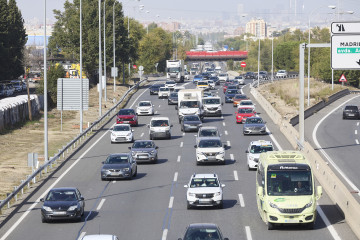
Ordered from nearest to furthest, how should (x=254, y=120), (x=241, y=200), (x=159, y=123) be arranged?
(x=241, y=200) → (x=159, y=123) → (x=254, y=120)

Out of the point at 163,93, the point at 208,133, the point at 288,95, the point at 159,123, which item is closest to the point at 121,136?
the point at 159,123

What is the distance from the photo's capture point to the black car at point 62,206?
92.7 ft

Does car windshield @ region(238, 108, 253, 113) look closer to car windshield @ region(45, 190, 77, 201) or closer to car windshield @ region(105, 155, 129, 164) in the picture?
car windshield @ region(105, 155, 129, 164)

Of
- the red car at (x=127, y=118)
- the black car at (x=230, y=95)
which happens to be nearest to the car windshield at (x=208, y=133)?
the red car at (x=127, y=118)

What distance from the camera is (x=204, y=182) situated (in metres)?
31.4

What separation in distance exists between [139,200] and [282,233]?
349 inches

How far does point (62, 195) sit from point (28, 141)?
28928 mm

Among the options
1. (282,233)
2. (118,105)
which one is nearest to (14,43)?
(118,105)

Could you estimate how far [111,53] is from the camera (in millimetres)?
102312

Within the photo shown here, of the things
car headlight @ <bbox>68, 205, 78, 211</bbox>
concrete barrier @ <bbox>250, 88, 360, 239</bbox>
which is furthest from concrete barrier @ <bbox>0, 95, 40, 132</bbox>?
car headlight @ <bbox>68, 205, 78, 211</bbox>

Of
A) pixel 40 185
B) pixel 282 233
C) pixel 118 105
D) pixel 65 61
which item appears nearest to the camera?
pixel 282 233

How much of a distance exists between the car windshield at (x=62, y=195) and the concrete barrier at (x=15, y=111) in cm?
3413

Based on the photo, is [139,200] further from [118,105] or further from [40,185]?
[118,105]

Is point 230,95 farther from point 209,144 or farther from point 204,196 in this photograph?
point 204,196
